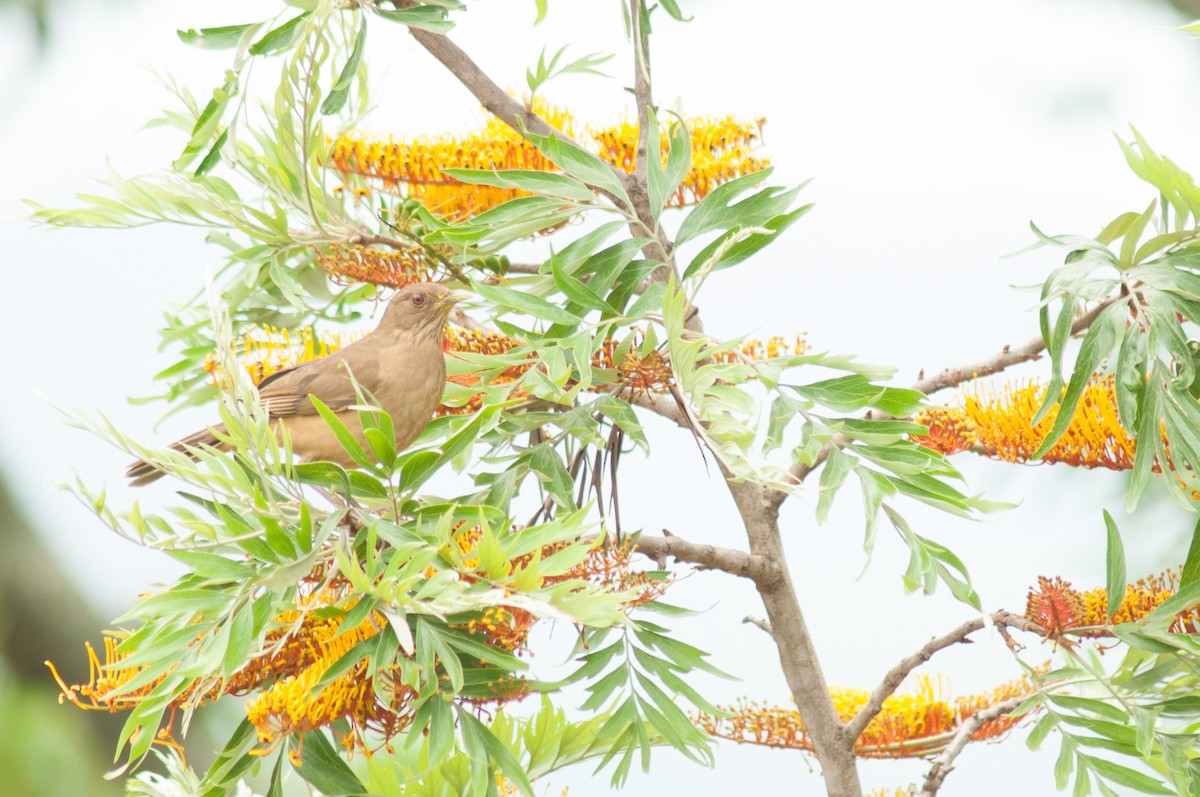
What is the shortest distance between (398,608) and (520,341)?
1.21ft

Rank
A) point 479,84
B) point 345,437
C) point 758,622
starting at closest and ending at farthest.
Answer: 1. point 345,437
2. point 479,84
3. point 758,622

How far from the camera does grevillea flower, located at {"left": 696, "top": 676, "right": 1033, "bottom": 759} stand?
127cm

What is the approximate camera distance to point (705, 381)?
852 millimetres

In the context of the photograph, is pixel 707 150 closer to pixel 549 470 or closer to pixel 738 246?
pixel 738 246

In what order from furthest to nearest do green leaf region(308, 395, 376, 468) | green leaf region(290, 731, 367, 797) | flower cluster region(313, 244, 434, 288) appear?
flower cluster region(313, 244, 434, 288) → green leaf region(290, 731, 367, 797) → green leaf region(308, 395, 376, 468)

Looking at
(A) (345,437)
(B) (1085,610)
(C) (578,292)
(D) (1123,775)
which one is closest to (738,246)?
(C) (578,292)

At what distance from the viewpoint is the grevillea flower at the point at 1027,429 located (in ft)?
3.61

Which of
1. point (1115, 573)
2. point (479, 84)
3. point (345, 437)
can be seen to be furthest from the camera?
point (479, 84)

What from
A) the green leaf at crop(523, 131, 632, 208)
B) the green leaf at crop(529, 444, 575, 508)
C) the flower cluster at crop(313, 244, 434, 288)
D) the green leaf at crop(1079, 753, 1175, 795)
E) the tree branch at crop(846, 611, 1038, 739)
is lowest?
the green leaf at crop(1079, 753, 1175, 795)

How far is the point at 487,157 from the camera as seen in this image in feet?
3.88

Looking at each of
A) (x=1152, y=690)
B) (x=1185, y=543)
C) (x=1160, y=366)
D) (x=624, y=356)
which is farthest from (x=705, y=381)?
(x=1185, y=543)

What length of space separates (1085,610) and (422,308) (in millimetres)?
690

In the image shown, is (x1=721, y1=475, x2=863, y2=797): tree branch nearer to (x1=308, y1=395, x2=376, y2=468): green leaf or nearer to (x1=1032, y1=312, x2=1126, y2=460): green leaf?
(x1=1032, y1=312, x2=1126, y2=460): green leaf

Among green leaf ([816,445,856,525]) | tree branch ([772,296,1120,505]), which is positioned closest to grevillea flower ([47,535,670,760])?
green leaf ([816,445,856,525])
